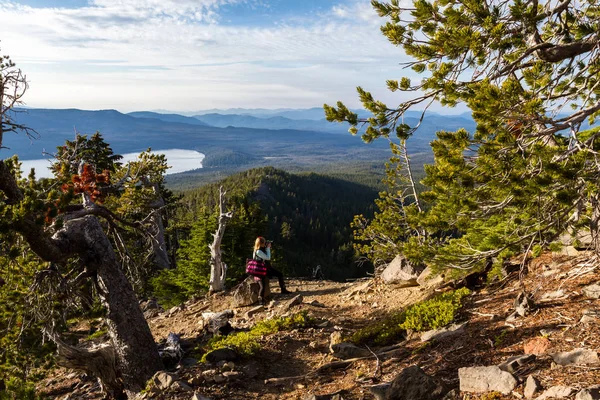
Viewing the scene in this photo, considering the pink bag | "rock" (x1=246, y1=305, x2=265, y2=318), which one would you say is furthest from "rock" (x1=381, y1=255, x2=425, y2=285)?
"rock" (x1=246, y1=305, x2=265, y2=318)

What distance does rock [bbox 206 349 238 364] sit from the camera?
6.74 metres

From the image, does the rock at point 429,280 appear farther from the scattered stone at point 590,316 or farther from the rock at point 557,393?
the rock at point 557,393

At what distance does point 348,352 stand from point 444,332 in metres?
1.68

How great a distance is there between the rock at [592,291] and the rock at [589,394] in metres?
2.84

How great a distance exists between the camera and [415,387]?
14.5 feet

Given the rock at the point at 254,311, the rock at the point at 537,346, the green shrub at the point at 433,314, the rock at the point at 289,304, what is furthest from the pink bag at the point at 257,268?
the rock at the point at 537,346

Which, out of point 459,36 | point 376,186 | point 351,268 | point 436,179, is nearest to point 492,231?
point 436,179

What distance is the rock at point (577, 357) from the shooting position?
13.5ft

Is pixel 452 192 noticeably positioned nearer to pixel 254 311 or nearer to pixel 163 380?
pixel 163 380

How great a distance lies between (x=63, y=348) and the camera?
7363 millimetres

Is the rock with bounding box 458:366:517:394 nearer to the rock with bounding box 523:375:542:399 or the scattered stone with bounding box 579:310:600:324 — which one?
the rock with bounding box 523:375:542:399

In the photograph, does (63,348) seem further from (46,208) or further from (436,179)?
(436,179)

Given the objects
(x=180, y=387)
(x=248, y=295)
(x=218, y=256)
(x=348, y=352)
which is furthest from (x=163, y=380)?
(x=218, y=256)

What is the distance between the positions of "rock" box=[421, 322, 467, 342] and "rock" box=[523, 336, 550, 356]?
4.38 feet
